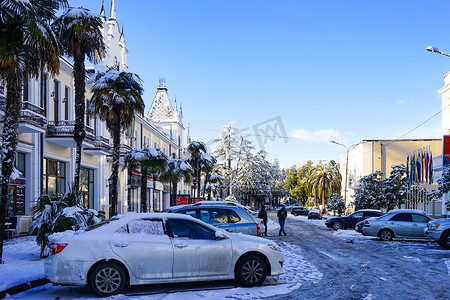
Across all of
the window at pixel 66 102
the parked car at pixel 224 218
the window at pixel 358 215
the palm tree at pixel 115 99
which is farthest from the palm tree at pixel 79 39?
the window at pixel 358 215

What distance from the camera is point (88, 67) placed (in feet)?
116

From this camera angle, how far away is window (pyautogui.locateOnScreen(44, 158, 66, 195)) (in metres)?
24.4

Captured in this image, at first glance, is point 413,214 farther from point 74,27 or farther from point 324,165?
point 324,165

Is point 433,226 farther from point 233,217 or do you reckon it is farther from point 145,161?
point 145,161

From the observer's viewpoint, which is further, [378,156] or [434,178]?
[378,156]

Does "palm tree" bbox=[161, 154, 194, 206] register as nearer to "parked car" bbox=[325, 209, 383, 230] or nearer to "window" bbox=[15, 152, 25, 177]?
"parked car" bbox=[325, 209, 383, 230]

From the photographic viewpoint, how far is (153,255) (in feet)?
27.1

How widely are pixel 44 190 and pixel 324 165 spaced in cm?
4813

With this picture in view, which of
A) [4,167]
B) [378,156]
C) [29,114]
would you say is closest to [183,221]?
[4,167]

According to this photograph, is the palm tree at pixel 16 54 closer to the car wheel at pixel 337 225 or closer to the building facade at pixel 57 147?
the building facade at pixel 57 147

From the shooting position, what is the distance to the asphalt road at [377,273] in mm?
8438

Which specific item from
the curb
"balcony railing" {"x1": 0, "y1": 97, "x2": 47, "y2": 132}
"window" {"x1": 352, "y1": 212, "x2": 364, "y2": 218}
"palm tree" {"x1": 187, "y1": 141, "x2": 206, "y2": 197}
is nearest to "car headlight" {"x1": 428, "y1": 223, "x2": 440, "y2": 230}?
"window" {"x1": 352, "y1": 212, "x2": 364, "y2": 218}

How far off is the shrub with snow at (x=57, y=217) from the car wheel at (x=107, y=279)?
4.69 metres

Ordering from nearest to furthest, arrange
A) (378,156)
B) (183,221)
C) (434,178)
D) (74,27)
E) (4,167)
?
(183,221)
(4,167)
(74,27)
(434,178)
(378,156)
